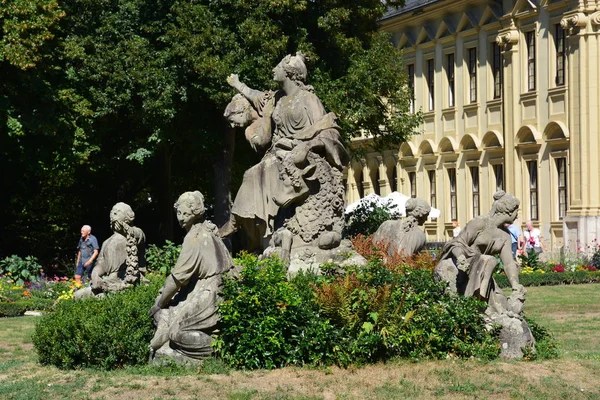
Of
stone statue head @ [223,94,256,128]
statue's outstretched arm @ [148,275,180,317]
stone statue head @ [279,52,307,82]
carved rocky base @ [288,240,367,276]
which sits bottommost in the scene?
statue's outstretched arm @ [148,275,180,317]

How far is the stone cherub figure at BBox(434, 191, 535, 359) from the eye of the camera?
13.4 m

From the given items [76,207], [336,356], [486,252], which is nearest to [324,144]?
[486,252]

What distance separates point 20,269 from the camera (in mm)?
30125

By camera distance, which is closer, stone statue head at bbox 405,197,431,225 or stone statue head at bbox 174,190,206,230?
stone statue head at bbox 174,190,206,230

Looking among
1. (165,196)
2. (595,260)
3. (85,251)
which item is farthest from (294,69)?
(165,196)

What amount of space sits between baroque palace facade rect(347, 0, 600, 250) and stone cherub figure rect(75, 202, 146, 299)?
26660mm

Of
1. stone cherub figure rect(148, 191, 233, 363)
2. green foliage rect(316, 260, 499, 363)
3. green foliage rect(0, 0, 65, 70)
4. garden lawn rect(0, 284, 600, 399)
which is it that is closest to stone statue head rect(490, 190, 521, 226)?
green foliage rect(316, 260, 499, 363)

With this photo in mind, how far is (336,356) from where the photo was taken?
41.3ft

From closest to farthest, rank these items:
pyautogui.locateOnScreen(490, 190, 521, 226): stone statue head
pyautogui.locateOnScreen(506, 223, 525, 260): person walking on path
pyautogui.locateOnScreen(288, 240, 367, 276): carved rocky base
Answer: pyautogui.locateOnScreen(490, 190, 521, 226): stone statue head, pyautogui.locateOnScreen(288, 240, 367, 276): carved rocky base, pyautogui.locateOnScreen(506, 223, 525, 260): person walking on path

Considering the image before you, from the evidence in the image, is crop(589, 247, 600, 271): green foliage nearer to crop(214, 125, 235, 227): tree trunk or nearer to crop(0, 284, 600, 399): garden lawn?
crop(214, 125, 235, 227): tree trunk

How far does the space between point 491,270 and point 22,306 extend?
1205 centimetres

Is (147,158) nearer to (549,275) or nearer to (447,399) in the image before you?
(549,275)

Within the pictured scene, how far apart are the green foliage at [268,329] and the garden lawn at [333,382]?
19 centimetres

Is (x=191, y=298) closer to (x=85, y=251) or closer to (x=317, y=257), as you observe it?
(x=317, y=257)
